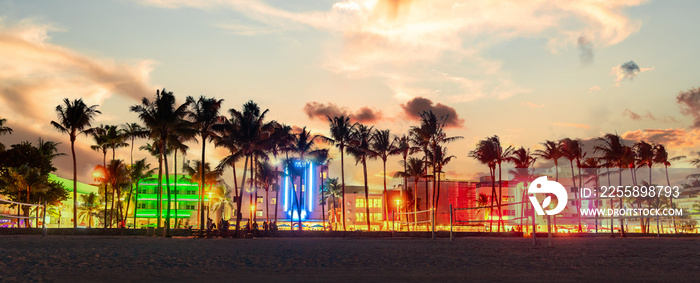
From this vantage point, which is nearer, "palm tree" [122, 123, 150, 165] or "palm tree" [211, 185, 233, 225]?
"palm tree" [122, 123, 150, 165]

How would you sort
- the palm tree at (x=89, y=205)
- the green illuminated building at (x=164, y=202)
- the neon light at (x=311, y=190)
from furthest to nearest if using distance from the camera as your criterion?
the green illuminated building at (x=164, y=202)
the palm tree at (x=89, y=205)
the neon light at (x=311, y=190)

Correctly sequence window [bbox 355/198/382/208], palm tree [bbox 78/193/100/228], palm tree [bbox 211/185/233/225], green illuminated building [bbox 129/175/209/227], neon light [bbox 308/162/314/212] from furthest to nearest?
palm tree [bbox 211/185/233/225]
green illuminated building [bbox 129/175/209/227]
palm tree [bbox 78/193/100/228]
window [bbox 355/198/382/208]
neon light [bbox 308/162/314/212]

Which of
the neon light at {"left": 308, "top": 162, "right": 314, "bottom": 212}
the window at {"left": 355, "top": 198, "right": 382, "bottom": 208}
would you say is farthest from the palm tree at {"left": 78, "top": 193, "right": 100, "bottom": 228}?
the window at {"left": 355, "top": 198, "right": 382, "bottom": 208}

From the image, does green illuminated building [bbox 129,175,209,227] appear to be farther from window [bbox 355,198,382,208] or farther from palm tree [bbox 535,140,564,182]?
palm tree [bbox 535,140,564,182]

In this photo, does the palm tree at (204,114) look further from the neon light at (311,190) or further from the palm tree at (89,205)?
the palm tree at (89,205)

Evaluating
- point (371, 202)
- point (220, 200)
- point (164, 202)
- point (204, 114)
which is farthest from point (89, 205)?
point (204, 114)

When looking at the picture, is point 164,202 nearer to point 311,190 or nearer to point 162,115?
point 311,190

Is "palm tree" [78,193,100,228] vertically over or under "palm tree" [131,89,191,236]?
under

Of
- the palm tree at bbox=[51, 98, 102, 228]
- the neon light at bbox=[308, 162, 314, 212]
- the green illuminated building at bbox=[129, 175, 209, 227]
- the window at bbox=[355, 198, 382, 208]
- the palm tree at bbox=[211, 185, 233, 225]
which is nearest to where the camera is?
the palm tree at bbox=[51, 98, 102, 228]

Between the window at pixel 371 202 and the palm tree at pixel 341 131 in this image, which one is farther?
the window at pixel 371 202

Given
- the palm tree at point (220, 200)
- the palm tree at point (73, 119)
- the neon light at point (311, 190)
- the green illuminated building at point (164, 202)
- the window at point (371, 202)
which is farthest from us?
the palm tree at point (220, 200)

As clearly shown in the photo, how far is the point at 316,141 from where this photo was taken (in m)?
68.7

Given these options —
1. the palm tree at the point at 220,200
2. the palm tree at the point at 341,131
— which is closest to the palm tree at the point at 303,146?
the palm tree at the point at 341,131

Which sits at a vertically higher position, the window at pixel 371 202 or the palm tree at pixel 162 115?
the palm tree at pixel 162 115
